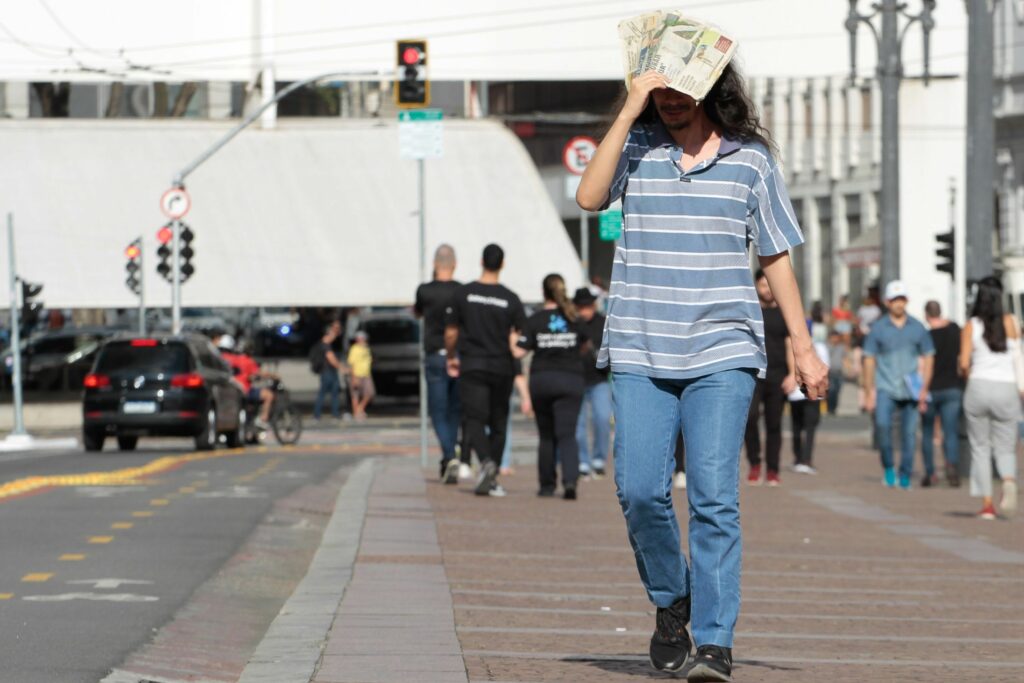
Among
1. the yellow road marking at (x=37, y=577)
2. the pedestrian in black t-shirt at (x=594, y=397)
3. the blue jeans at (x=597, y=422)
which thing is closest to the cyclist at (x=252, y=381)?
the pedestrian in black t-shirt at (x=594, y=397)

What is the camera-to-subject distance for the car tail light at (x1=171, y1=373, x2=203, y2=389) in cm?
3048

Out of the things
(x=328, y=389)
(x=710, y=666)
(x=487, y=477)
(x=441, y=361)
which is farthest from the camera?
(x=328, y=389)

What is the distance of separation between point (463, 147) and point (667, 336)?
40.8m

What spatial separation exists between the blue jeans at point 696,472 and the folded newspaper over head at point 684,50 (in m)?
0.84

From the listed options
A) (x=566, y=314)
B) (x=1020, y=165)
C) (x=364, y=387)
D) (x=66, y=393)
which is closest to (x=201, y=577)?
(x=566, y=314)

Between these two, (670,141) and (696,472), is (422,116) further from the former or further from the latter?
(696,472)

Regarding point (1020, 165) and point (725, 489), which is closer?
point (725, 489)

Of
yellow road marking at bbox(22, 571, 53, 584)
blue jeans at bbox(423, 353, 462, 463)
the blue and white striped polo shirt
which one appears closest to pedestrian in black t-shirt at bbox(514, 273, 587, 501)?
blue jeans at bbox(423, 353, 462, 463)

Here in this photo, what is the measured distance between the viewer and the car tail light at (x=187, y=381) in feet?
100

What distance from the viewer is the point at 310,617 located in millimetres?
9062

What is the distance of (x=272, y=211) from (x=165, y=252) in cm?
573

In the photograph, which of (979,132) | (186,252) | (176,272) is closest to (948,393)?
(979,132)

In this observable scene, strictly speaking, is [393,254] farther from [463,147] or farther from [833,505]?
[833,505]

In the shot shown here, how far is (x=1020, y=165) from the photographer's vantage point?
222ft
